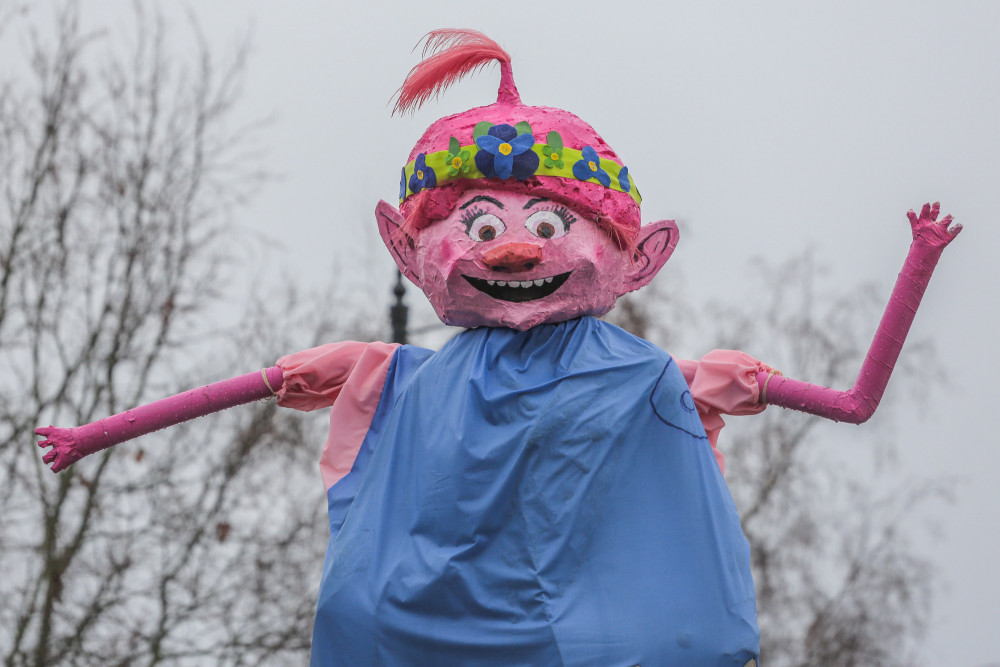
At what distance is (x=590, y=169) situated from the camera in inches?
189

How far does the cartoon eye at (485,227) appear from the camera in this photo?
4742 millimetres

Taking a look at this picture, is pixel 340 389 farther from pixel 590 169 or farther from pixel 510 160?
pixel 590 169

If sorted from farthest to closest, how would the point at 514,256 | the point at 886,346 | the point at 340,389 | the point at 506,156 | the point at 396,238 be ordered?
the point at 396,238 → the point at 340,389 → the point at 506,156 → the point at 514,256 → the point at 886,346

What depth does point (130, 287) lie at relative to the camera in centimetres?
1071

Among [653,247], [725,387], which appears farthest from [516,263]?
[725,387]

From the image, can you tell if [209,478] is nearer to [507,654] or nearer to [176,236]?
[176,236]

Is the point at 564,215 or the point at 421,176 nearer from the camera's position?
the point at 564,215

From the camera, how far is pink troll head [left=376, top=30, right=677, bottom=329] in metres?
4.71

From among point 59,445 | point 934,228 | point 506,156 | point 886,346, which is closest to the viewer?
point 934,228

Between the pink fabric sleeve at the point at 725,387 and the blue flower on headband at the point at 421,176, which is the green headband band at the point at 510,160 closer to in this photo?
the blue flower on headband at the point at 421,176

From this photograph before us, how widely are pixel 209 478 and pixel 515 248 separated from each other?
21.4 ft

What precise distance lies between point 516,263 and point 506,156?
0.35 metres

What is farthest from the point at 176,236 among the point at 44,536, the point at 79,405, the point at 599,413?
the point at 599,413

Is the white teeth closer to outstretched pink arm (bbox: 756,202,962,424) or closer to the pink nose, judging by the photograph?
the pink nose
